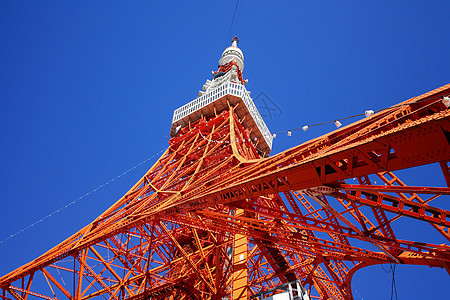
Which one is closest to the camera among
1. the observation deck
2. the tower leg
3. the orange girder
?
the orange girder

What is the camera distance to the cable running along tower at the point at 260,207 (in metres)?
6.78

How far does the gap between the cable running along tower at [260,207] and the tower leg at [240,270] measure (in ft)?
0.18

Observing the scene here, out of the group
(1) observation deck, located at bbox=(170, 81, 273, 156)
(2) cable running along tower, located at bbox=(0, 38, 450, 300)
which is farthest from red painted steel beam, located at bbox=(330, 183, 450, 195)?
(1) observation deck, located at bbox=(170, 81, 273, 156)

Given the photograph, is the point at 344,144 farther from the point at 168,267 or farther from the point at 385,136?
the point at 168,267

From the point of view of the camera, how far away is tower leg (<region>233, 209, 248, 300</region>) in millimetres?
15461

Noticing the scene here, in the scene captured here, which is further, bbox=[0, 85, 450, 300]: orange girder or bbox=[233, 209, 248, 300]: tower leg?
bbox=[233, 209, 248, 300]: tower leg

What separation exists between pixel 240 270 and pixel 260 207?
21.3 feet

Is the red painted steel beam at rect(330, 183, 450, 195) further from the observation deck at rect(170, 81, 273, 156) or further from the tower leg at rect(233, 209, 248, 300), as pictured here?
the observation deck at rect(170, 81, 273, 156)

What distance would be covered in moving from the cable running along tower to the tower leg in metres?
0.06

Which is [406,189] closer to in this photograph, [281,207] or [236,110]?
[281,207]

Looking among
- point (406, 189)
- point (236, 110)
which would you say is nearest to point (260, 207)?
point (406, 189)

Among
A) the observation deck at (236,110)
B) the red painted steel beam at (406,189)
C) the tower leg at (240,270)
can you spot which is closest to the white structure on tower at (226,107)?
the observation deck at (236,110)

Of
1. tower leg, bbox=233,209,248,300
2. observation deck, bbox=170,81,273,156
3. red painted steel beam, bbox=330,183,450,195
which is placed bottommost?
red painted steel beam, bbox=330,183,450,195

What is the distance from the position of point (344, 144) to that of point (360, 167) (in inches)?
27.0
